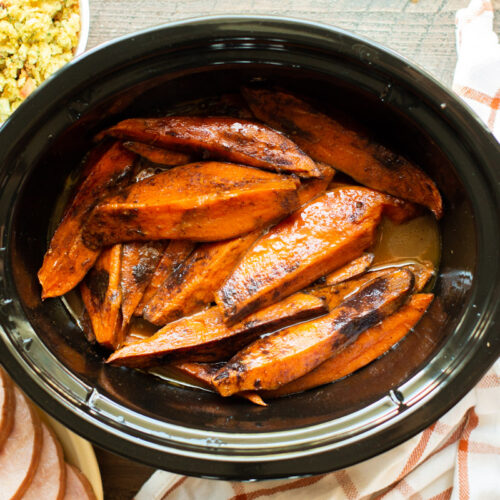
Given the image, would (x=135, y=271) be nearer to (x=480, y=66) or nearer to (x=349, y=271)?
(x=349, y=271)

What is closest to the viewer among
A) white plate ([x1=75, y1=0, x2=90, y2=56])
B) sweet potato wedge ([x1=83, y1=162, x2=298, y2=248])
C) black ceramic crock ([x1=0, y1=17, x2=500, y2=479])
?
black ceramic crock ([x1=0, y1=17, x2=500, y2=479])

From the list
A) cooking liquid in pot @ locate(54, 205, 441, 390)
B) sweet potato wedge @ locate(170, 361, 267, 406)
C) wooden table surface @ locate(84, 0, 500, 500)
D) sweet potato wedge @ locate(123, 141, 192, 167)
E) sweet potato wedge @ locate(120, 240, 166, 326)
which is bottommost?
sweet potato wedge @ locate(170, 361, 267, 406)

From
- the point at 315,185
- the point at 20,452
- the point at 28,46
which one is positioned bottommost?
the point at 20,452

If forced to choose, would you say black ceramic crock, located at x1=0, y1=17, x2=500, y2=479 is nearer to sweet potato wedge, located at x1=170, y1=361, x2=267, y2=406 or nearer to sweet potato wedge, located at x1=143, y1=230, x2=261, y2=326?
sweet potato wedge, located at x1=170, y1=361, x2=267, y2=406

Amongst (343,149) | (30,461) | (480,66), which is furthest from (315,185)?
(30,461)

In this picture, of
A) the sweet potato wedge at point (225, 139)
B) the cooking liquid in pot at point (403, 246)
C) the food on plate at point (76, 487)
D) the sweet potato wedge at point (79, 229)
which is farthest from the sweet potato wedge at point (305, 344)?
the food on plate at point (76, 487)

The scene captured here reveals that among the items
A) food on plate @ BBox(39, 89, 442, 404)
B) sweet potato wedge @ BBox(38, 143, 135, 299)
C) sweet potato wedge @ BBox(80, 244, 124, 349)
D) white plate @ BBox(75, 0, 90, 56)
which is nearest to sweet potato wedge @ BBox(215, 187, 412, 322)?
food on plate @ BBox(39, 89, 442, 404)
